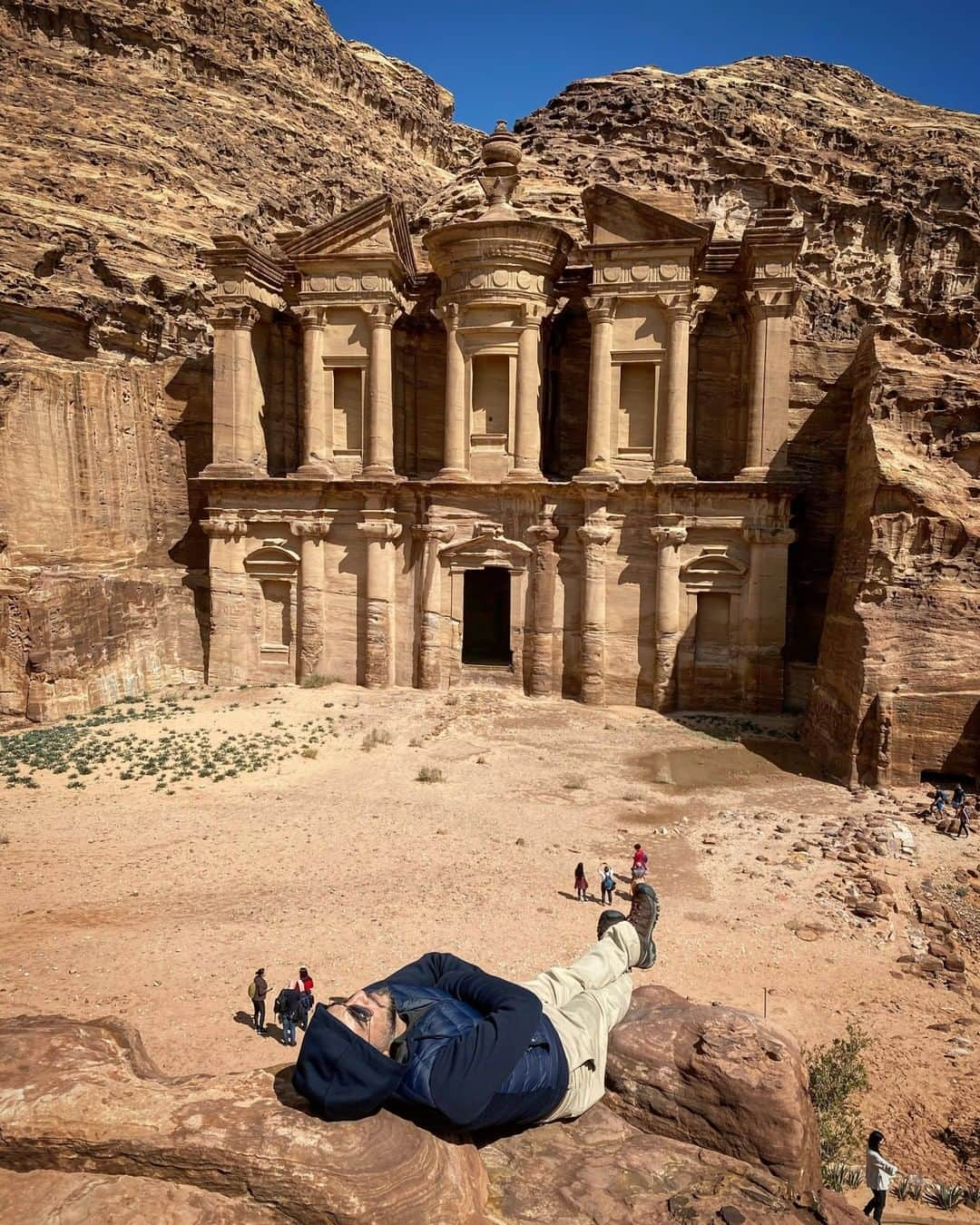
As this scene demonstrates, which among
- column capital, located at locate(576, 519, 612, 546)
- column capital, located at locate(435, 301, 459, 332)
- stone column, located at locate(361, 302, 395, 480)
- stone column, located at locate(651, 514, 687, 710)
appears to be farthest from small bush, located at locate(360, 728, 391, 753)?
column capital, located at locate(435, 301, 459, 332)

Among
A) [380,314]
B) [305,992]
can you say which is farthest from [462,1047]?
[380,314]

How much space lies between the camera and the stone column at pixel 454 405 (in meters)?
24.6

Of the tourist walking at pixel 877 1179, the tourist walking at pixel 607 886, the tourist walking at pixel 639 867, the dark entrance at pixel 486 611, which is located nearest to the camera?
the tourist walking at pixel 877 1179

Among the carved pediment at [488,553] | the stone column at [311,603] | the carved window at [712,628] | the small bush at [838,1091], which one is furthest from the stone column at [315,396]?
the small bush at [838,1091]

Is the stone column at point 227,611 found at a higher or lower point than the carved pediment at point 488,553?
lower

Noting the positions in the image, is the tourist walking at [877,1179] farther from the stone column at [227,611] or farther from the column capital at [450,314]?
the column capital at [450,314]

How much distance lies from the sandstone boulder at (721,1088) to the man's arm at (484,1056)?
3.24 ft

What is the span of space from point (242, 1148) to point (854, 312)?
112 ft

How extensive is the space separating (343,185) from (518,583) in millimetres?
32904

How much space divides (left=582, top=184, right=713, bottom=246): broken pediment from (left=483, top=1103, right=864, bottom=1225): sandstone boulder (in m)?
23.8

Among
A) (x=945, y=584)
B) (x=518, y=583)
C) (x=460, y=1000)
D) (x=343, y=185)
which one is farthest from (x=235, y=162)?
(x=460, y=1000)

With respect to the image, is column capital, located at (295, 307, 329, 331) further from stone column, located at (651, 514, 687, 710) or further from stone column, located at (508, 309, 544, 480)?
stone column, located at (651, 514, 687, 710)

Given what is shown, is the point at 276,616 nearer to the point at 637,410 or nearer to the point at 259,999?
the point at 637,410

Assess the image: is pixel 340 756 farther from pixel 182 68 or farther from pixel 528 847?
pixel 182 68
